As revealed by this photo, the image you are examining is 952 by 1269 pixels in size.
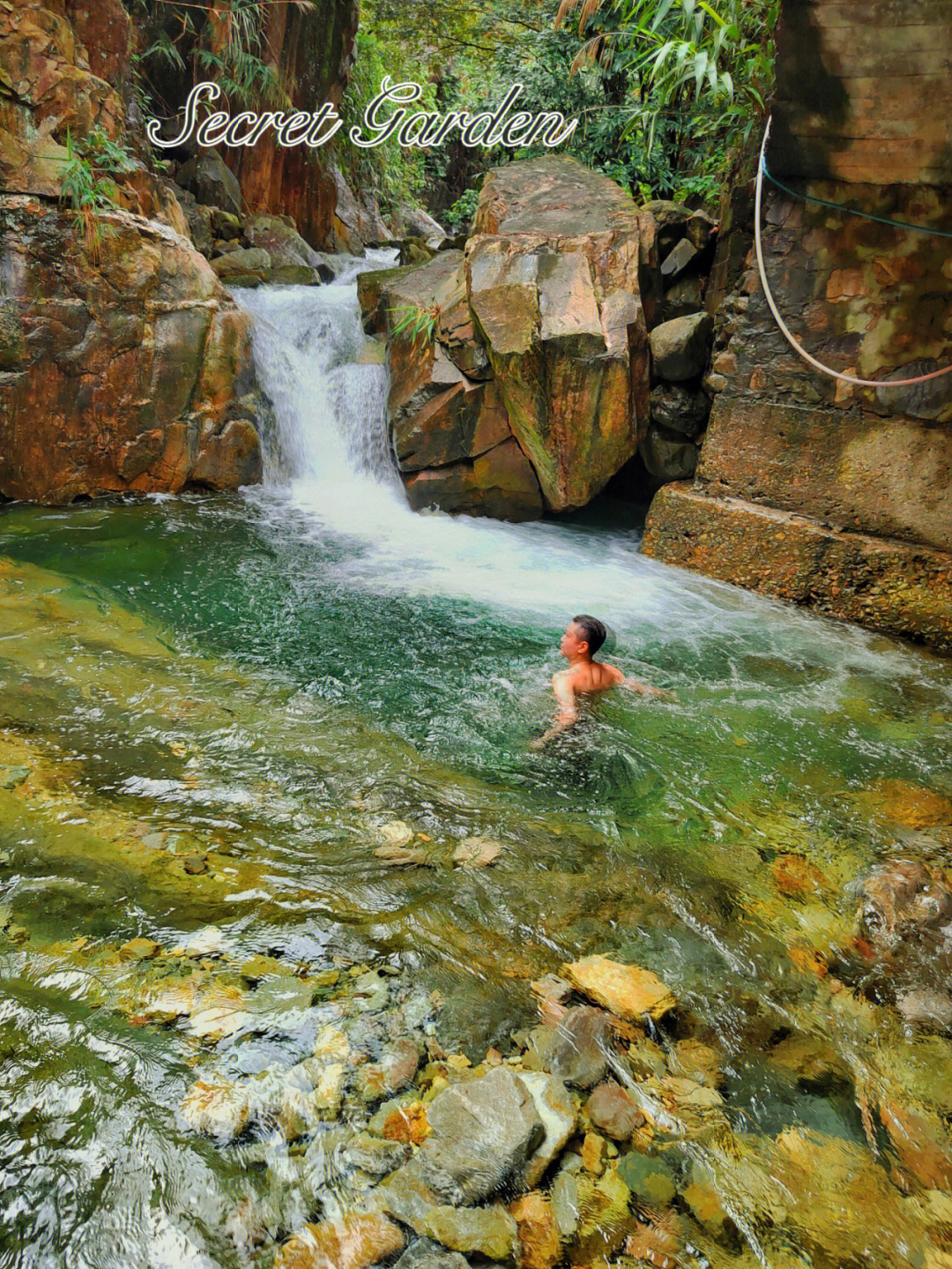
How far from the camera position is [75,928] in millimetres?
2080

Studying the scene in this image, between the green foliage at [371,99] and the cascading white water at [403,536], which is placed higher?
the green foliage at [371,99]

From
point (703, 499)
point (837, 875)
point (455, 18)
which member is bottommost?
point (837, 875)

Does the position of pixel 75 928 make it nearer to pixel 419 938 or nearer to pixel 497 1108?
pixel 419 938

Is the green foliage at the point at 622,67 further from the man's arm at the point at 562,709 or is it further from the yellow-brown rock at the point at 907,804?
the yellow-brown rock at the point at 907,804

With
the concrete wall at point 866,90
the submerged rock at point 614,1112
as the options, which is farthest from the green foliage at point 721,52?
the submerged rock at point 614,1112

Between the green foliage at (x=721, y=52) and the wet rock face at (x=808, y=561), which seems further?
the green foliage at (x=721, y=52)

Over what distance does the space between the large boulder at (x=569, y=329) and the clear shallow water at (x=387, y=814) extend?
48.6 inches

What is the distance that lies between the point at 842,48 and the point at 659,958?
454cm

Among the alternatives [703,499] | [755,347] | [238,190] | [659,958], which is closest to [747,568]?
[703,499]

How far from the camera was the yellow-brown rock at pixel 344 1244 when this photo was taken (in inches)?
57.2

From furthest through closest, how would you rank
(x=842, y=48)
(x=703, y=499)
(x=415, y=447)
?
(x=415, y=447), (x=703, y=499), (x=842, y=48)

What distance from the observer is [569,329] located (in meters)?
6.02

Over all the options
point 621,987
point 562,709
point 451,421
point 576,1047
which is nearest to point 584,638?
point 562,709

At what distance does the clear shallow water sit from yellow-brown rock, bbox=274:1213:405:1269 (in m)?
0.06
